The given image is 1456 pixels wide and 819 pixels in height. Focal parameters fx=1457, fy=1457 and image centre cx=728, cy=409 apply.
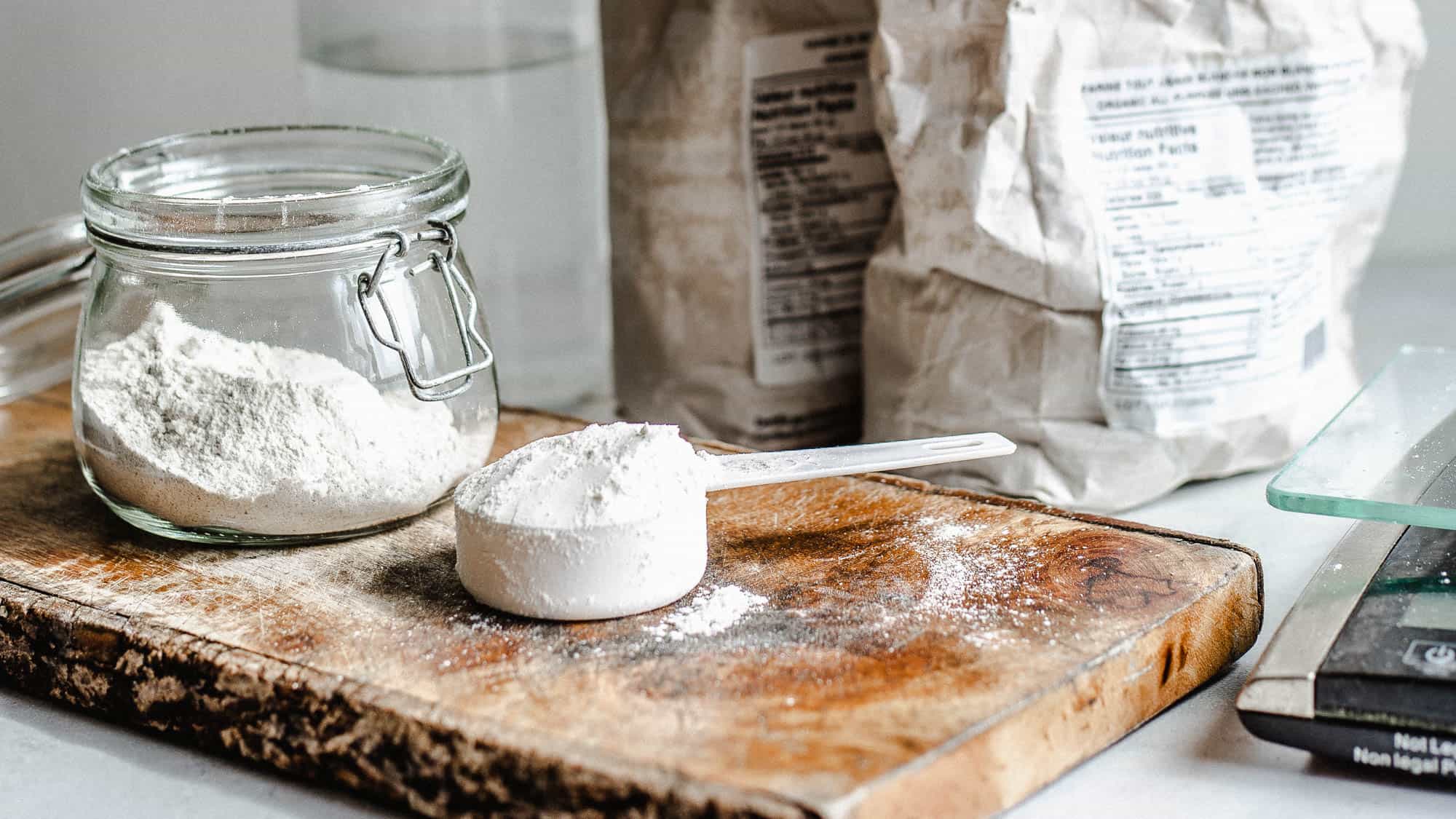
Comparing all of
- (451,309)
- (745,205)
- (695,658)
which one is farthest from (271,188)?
(695,658)

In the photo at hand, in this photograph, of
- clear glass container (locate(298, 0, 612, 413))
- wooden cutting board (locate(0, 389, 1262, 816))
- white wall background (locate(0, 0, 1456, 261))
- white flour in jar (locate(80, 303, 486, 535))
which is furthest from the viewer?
white wall background (locate(0, 0, 1456, 261))

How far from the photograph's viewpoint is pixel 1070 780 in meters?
0.54

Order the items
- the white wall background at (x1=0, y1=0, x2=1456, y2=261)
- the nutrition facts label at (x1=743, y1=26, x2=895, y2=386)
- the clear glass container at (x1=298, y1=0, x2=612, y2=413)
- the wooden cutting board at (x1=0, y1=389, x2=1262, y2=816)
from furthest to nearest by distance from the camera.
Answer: the white wall background at (x1=0, y1=0, x2=1456, y2=261) < the clear glass container at (x1=298, y1=0, x2=612, y2=413) < the nutrition facts label at (x1=743, y1=26, x2=895, y2=386) < the wooden cutting board at (x1=0, y1=389, x2=1262, y2=816)

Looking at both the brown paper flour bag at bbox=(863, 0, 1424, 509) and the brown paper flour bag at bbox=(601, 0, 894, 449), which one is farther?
the brown paper flour bag at bbox=(601, 0, 894, 449)

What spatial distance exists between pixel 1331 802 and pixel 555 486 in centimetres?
31

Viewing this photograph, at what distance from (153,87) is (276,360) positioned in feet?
2.13

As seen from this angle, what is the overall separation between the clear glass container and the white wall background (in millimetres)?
241

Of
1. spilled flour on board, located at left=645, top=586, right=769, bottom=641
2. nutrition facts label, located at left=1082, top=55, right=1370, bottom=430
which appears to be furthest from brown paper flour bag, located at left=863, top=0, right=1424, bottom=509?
spilled flour on board, located at left=645, top=586, right=769, bottom=641

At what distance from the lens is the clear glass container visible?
95 centimetres

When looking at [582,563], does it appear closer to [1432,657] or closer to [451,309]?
[451,309]

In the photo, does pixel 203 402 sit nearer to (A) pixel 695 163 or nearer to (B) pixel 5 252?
(B) pixel 5 252

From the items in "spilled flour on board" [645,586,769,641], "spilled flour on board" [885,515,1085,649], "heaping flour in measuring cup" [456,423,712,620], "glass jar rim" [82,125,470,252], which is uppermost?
"glass jar rim" [82,125,470,252]

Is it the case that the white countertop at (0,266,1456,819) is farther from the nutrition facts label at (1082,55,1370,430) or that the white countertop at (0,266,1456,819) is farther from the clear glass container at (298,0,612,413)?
the clear glass container at (298,0,612,413)

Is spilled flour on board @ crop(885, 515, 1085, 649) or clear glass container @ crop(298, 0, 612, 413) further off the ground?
clear glass container @ crop(298, 0, 612, 413)
